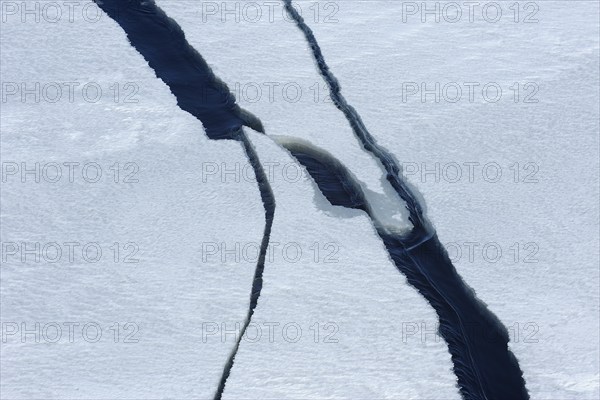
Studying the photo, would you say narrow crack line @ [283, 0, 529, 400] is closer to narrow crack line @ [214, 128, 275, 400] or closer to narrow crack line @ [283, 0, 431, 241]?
narrow crack line @ [283, 0, 431, 241]

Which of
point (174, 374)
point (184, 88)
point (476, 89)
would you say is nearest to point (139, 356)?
point (174, 374)

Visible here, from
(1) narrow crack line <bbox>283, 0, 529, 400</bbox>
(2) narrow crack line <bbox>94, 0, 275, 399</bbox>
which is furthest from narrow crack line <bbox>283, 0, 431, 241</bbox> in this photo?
(2) narrow crack line <bbox>94, 0, 275, 399</bbox>

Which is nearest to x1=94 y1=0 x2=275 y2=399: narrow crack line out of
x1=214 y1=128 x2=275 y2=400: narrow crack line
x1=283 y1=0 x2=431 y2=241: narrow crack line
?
x1=214 y1=128 x2=275 y2=400: narrow crack line

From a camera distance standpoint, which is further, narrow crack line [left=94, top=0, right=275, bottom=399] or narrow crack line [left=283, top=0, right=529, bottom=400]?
narrow crack line [left=94, top=0, right=275, bottom=399]

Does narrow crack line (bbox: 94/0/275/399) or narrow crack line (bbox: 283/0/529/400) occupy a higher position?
narrow crack line (bbox: 94/0/275/399)
